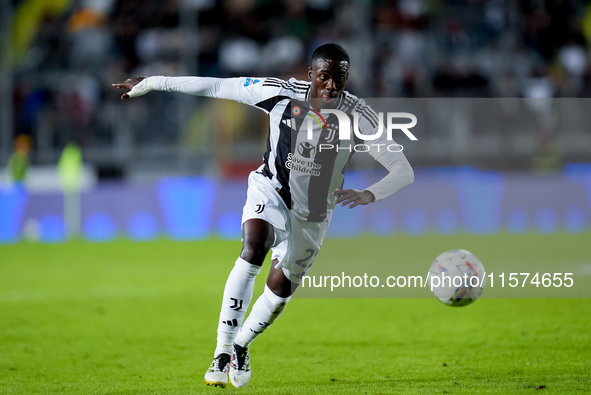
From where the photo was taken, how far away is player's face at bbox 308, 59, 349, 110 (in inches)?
230

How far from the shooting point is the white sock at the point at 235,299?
5906 mm

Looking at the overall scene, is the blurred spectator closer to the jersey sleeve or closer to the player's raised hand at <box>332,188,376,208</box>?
the jersey sleeve

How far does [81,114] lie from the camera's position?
1850 centimetres

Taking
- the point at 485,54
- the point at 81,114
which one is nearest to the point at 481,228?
the point at 485,54

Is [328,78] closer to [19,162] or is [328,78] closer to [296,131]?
[296,131]

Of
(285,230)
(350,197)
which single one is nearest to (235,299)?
(285,230)

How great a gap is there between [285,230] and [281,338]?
2351 millimetres

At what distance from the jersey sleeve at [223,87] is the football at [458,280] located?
6.36 ft

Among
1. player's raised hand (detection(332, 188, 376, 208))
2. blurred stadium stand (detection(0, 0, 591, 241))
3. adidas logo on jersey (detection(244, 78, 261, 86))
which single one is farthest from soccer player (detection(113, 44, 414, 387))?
blurred stadium stand (detection(0, 0, 591, 241))

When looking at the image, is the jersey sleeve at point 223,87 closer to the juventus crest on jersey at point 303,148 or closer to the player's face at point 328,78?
the juventus crest on jersey at point 303,148

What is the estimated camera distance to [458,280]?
6.77 metres

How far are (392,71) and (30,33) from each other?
8325 millimetres

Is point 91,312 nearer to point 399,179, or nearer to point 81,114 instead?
point 399,179

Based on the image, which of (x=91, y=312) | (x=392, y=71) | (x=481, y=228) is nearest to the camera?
(x=91, y=312)
